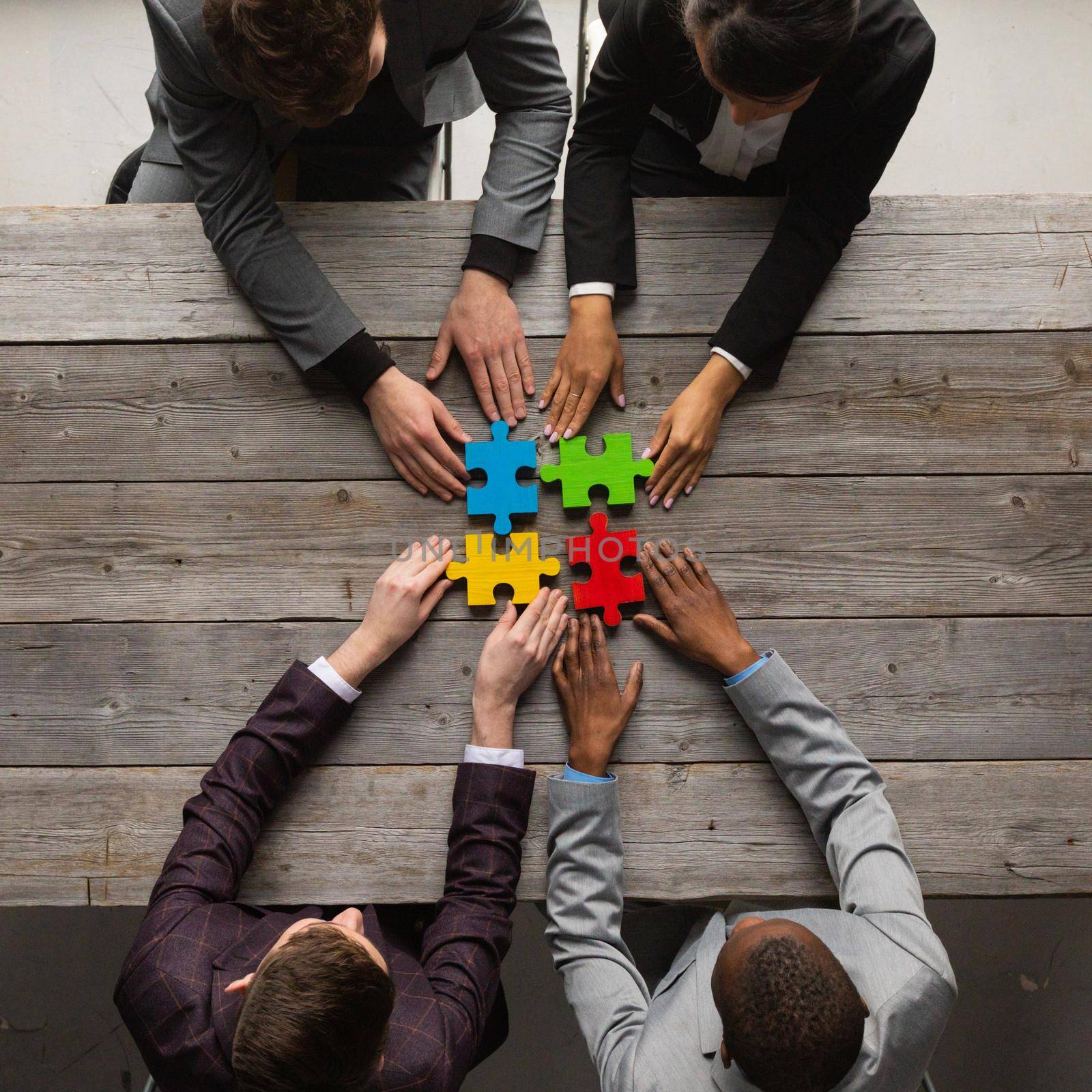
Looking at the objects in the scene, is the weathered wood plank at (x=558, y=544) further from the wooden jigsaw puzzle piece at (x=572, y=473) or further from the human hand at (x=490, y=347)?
the human hand at (x=490, y=347)

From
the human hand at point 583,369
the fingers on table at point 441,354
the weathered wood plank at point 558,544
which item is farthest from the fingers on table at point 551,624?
the fingers on table at point 441,354

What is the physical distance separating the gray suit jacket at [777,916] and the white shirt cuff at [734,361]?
0.56 meters

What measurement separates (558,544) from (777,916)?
77 centimetres

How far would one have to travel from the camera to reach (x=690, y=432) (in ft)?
5.08

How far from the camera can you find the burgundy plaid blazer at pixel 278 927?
1.27 meters

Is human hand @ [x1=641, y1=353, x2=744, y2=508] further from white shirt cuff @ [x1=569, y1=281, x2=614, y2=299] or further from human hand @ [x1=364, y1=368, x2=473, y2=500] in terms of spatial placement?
human hand @ [x1=364, y1=368, x2=473, y2=500]

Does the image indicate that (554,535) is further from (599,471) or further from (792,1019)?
(792,1019)

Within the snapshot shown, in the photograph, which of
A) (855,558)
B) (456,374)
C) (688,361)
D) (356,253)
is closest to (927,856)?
(855,558)

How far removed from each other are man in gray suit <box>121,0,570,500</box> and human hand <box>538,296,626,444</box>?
0.22 feet

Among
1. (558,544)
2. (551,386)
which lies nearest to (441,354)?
(551,386)

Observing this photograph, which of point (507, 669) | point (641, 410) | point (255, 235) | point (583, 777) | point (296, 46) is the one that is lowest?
point (583, 777)

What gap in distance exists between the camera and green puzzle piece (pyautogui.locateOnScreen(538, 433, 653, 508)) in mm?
1565

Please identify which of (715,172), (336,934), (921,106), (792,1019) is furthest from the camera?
(921,106)

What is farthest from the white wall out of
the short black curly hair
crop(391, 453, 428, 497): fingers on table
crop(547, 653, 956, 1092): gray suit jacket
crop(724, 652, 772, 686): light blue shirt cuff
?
the short black curly hair
